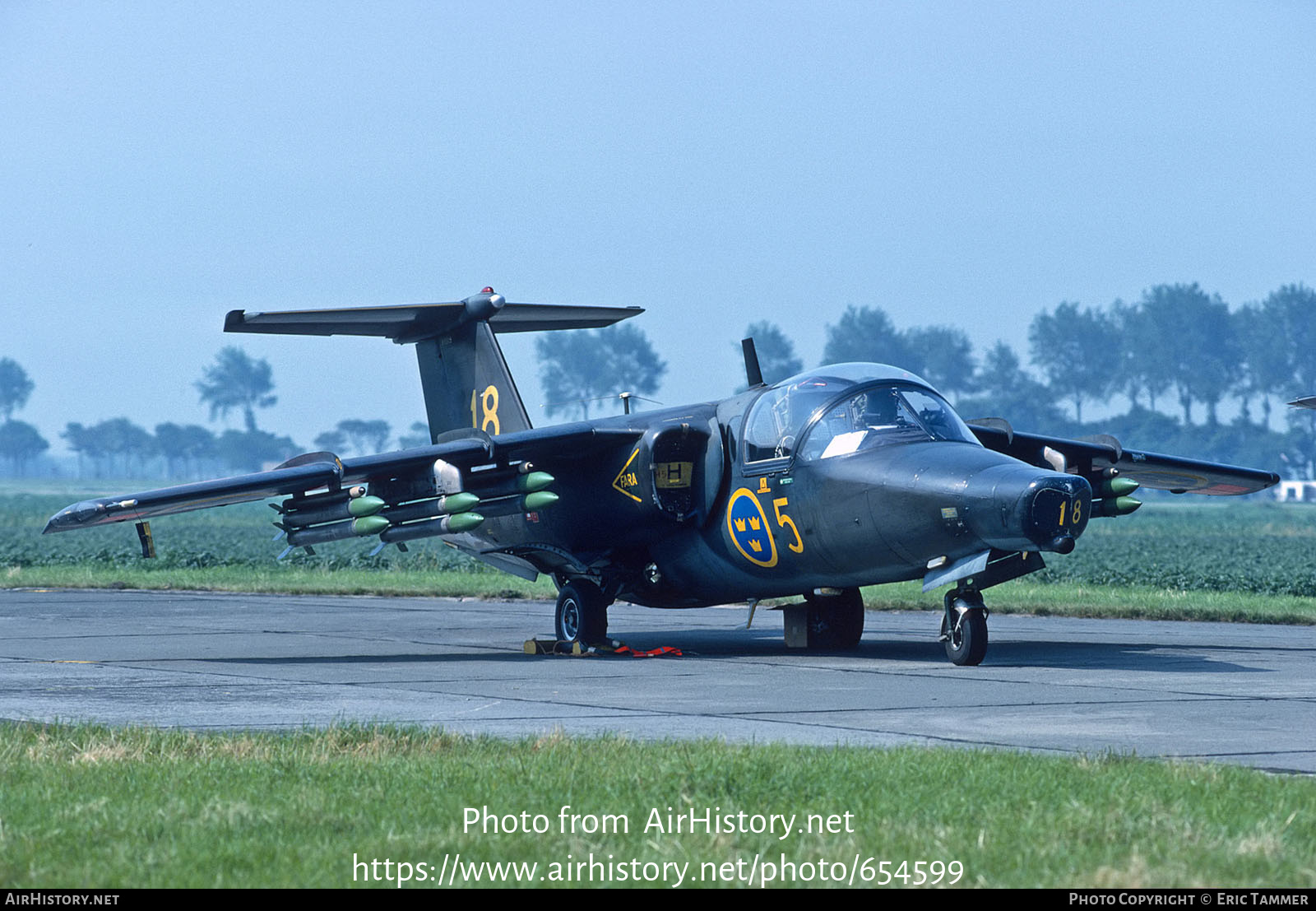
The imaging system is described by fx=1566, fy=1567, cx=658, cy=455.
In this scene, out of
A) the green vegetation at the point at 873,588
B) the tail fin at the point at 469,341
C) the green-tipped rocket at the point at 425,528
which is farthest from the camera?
the green vegetation at the point at 873,588

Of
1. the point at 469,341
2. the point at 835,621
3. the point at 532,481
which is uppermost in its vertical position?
the point at 469,341

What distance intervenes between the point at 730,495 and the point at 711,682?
361cm

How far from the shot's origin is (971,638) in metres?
15.8

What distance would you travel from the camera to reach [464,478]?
1859 cm

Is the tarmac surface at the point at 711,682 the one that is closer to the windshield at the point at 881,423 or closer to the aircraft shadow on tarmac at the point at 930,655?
the aircraft shadow on tarmac at the point at 930,655

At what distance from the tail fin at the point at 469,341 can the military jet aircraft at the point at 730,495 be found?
5 cm

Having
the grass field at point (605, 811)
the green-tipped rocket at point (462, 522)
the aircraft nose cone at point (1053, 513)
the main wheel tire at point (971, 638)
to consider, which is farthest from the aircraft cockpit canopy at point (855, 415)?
the grass field at point (605, 811)

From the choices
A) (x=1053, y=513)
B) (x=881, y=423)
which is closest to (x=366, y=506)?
(x=881, y=423)

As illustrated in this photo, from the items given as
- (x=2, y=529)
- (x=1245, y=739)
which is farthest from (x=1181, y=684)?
(x=2, y=529)

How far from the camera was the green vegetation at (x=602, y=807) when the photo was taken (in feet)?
20.5

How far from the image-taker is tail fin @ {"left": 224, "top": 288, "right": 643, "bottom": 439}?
21703 mm

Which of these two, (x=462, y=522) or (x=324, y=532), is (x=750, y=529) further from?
(x=324, y=532)

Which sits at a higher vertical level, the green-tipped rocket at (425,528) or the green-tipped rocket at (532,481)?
the green-tipped rocket at (532,481)

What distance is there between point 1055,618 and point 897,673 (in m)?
10.3
